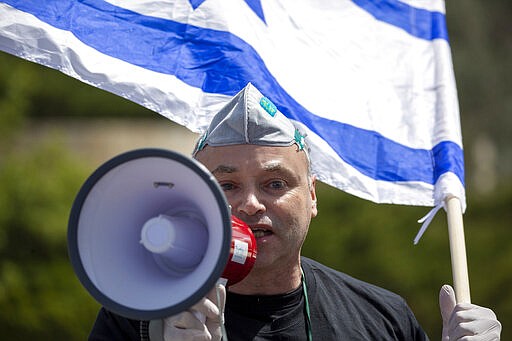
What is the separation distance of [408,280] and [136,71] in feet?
17.6

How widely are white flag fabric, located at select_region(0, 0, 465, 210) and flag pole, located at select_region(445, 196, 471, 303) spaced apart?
13cm

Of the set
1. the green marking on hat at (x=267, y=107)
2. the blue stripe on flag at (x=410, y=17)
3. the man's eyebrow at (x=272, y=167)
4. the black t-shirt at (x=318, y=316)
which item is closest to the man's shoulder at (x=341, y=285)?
the black t-shirt at (x=318, y=316)

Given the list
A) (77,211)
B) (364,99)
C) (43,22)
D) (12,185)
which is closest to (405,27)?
(364,99)

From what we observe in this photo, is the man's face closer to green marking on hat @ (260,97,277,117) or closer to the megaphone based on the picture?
green marking on hat @ (260,97,277,117)

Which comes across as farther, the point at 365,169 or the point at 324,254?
the point at 324,254

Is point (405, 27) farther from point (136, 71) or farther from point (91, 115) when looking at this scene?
point (91, 115)

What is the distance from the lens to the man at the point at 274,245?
3324mm

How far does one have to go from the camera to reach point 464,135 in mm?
13359

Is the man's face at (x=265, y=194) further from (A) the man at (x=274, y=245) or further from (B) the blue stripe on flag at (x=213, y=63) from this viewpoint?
(B) the blue stripe on flag at (x=213, y=63)

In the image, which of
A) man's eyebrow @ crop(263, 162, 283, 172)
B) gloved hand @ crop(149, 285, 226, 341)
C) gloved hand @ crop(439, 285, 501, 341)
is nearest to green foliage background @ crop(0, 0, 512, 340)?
man's eyebrow @ crop(263, 162, 283, 172)

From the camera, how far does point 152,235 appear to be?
261 cm

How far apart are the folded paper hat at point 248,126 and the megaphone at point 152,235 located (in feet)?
2.07

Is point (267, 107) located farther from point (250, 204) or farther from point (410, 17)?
point (410, 17)

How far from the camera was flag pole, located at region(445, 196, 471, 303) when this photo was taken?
3.52 m
